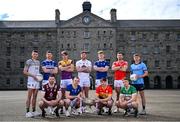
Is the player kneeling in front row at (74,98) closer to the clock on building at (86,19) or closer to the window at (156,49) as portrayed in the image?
the clock on building at (86,19)

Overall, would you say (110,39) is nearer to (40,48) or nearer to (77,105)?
→ (40,48)

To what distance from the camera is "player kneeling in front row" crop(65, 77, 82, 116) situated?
13853mm

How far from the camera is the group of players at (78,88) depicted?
44.3ft

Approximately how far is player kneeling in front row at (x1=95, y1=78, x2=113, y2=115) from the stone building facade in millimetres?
57202

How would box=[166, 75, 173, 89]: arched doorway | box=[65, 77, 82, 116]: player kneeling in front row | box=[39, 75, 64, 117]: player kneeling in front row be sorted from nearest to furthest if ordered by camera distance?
box=[39, 75, 64, 117]: player kneeling in front row < box=[65, 77, 82, 116]: player kneeling in front row < box=[166, 75, 173, 89]: arched doorway

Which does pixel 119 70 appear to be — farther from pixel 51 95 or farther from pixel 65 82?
pixel 51 95

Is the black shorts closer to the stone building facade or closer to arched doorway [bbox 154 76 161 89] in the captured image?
the stone building facade

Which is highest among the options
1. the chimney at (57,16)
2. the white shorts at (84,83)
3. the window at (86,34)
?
the chimney at (57,16)

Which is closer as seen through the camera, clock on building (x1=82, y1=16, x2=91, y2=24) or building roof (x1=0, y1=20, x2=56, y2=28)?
clock on building (x1=82, y1=16, x2=91, y2=24)

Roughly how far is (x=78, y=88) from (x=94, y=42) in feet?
190

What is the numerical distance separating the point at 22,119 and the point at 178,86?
61994mm

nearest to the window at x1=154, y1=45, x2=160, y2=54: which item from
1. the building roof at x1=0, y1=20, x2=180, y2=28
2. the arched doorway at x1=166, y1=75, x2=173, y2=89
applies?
the building roof at x1=0, y1=20, x2=180, y2=28

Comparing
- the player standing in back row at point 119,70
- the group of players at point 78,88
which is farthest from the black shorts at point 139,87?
the player standing in back row at point 119,70

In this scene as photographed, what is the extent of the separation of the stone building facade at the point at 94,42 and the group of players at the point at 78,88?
56.5m
